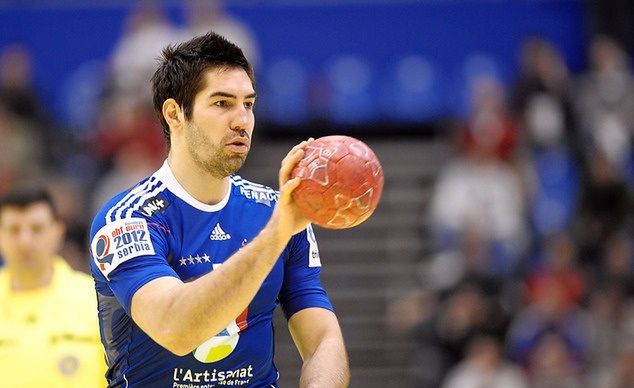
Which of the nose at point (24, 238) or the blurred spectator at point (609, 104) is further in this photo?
the blurred spectator at point (609, 104)

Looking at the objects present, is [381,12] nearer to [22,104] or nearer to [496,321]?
[22,104]

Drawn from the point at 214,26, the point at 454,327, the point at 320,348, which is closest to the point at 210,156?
the point at 320,348

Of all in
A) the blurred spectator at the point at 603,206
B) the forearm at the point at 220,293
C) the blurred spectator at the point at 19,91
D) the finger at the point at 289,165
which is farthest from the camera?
the blurred spectator at the point at 19,91

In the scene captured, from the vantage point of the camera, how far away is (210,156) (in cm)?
558

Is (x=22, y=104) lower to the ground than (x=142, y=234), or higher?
higher

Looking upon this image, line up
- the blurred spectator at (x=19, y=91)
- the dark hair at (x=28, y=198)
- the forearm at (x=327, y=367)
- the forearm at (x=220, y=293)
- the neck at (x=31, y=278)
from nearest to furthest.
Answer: the forearm at (x=220, y=293) < the forearm at (x=327, y=367) < the neck at (x=31, y=278) < the dark hair at (x=28, y=198) < the blurred spectator at (x=19, y=91)

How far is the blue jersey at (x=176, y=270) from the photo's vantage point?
5438 mm

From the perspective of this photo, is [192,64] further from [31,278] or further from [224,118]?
[31,278]

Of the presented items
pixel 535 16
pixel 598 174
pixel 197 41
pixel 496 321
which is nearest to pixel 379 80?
pixel 535 16

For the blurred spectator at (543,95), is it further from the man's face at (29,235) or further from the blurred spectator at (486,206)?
the man's face at (29,235)

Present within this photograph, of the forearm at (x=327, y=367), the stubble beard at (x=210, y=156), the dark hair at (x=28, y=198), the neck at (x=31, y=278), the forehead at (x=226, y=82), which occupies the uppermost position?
the forehead at (x=226, y=82)

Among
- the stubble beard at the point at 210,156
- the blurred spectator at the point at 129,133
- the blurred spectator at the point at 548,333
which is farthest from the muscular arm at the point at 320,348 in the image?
the blurred spectator at the point at 129,133

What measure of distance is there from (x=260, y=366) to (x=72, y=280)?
10.7ft

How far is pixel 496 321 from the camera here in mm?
14578
